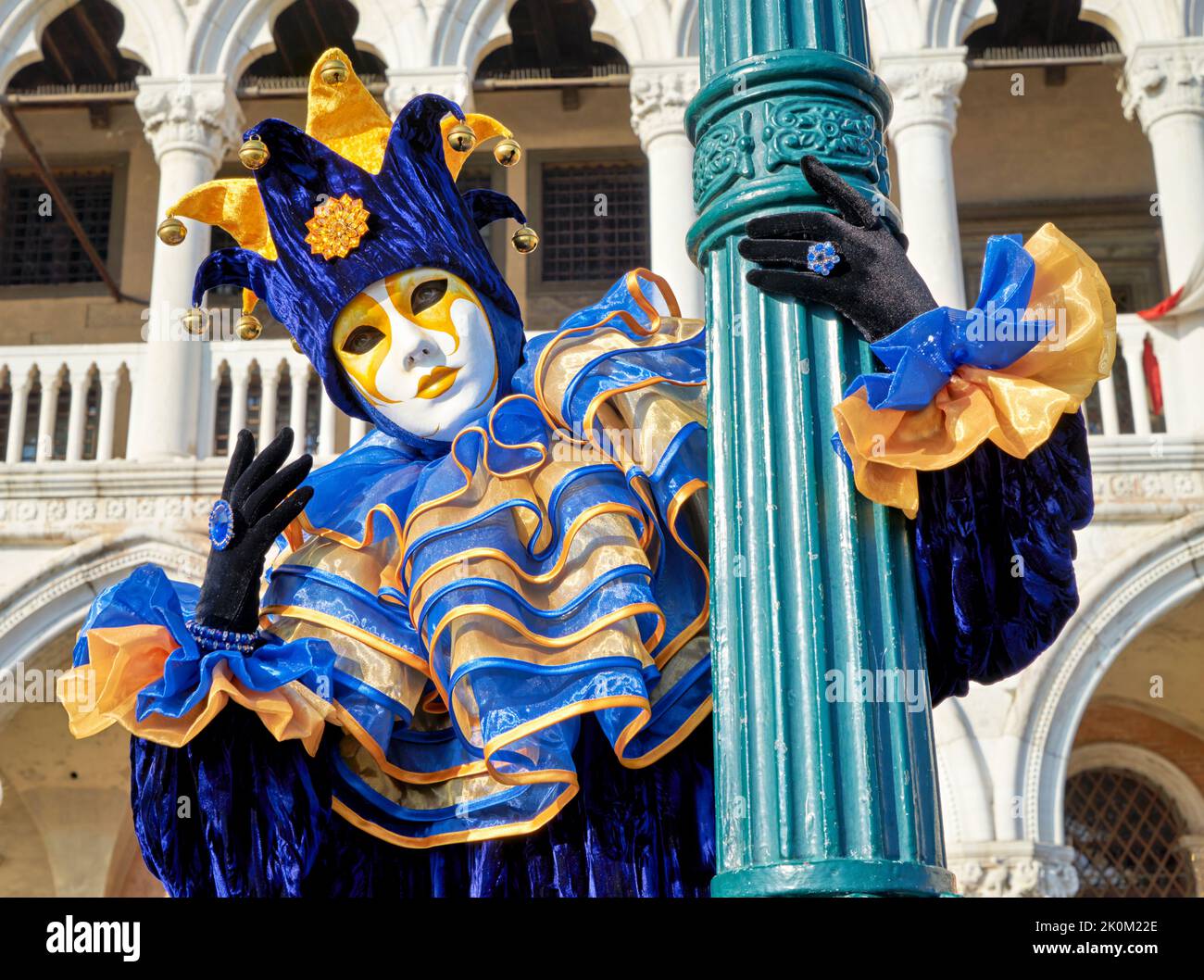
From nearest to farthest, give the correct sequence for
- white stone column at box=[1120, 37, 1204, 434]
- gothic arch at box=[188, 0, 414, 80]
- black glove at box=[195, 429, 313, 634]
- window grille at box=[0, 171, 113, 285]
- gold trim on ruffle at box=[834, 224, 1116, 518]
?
gold trim on ruffle at box=[834, 224, 1116, 518], black glove at box=[195, 429, 313, 634], white stone column at box=[1120, 37, 1204, 434], gothic arch at box=[188, 0, 414, 80], window grille at box=[0, 171, 113, 285]

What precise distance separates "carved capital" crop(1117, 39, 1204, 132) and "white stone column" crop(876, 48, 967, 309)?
924mm

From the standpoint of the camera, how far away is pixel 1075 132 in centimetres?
1088

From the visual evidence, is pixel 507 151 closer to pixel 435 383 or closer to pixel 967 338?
pixel 435 383

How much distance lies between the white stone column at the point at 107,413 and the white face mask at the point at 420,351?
5.85m

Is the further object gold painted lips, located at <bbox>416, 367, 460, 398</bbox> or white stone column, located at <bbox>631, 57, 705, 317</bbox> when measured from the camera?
white stone column, located at <bbox>631, 57, 705, 317</bbox>

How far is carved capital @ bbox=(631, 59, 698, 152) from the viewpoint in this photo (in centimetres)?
883

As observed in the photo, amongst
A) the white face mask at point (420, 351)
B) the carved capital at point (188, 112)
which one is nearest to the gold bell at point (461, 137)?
the white face mask at point (420, 351)

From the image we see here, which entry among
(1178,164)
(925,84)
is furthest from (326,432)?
(1178,164)

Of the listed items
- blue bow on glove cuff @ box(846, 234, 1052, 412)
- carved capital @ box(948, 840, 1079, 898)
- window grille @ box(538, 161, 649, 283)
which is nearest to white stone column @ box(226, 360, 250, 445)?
window grille @ box(538, 161, 649, 283)

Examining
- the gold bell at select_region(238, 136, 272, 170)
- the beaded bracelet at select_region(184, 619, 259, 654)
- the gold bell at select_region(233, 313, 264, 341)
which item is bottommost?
the beaded bracelet at select_region(184, 619, 259, 654)

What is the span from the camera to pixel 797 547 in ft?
6.18

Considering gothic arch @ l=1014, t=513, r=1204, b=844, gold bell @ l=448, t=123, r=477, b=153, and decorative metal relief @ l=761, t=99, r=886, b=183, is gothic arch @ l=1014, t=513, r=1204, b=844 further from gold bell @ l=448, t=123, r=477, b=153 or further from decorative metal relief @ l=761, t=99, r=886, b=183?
decorative metal relief @ l=761, t=99, r=886, b=183

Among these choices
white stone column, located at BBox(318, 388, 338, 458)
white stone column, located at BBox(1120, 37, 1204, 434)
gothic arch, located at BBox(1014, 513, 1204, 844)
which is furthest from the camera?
white stone column, located at BBox(1120, 37, 1204, 434)
